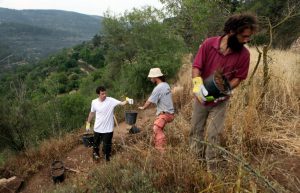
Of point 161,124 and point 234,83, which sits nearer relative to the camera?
point 234,83

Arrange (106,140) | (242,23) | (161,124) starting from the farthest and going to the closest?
(106,140) → (161,124) → (242,23)

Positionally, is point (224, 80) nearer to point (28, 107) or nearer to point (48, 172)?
point (48, 172)

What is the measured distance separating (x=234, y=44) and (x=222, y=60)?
194 mm

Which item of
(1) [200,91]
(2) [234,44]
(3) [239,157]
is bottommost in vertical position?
(3) [239,157]

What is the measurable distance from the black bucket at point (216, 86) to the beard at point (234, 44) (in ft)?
0.93

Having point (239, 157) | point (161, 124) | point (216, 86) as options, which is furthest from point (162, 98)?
point (239, 157)

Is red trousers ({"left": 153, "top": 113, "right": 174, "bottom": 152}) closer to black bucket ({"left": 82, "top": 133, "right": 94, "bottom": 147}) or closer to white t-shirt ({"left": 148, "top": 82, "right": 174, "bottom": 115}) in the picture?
white t-shirt ({"left": 148, "top": 82, "right": 174, "bottom": 115})

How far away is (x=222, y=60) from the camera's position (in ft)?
11.9

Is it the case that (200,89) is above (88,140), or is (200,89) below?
above

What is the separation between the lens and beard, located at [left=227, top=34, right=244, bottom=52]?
349 cm

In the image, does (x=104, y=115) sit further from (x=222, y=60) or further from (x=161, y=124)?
(x=222, y=60)

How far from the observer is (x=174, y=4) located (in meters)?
28.8

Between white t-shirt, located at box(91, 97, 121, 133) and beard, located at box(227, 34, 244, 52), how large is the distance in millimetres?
3477

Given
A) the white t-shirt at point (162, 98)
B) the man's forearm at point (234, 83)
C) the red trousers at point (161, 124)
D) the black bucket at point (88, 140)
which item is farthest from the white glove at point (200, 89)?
the black bucket at point (88, 140)
